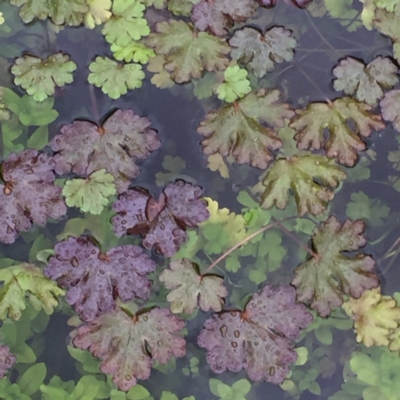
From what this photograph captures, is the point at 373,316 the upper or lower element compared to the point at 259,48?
lower

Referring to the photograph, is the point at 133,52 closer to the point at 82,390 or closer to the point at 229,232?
the point at 229,232

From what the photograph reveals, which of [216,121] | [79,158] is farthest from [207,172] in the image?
[79,158]

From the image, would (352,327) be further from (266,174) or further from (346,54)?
(346,54)

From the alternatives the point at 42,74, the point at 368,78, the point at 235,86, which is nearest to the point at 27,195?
the point at 42,74

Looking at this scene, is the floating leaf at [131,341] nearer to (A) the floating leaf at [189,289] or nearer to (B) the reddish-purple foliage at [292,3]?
(A) the floating leaf at [189,289]

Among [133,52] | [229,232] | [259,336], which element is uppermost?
[133,52]

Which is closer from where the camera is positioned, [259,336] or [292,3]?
[259,336]
